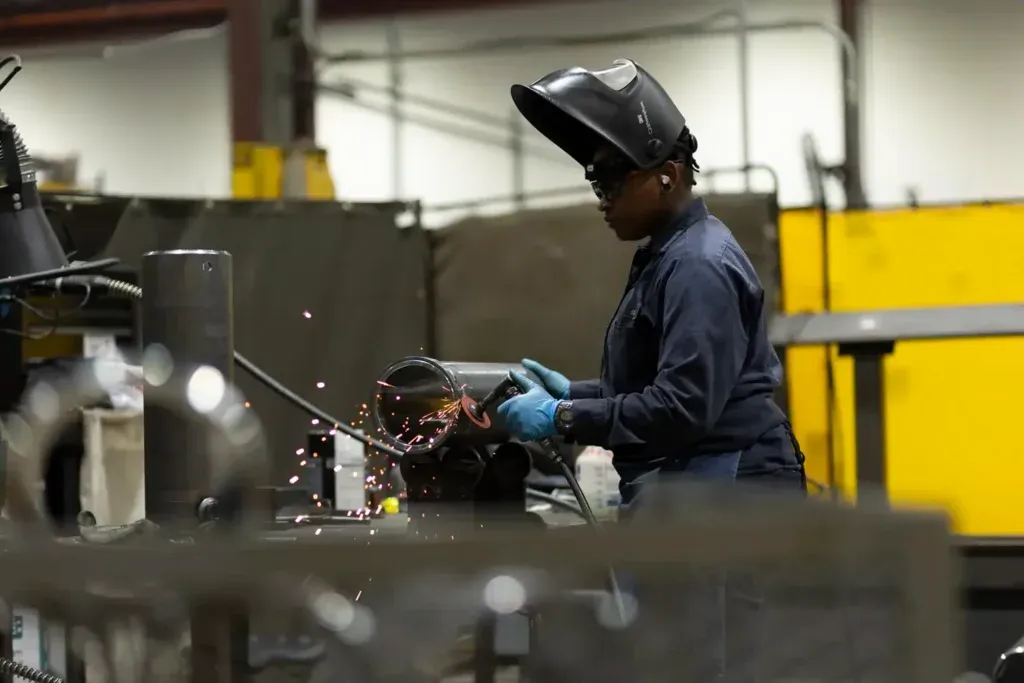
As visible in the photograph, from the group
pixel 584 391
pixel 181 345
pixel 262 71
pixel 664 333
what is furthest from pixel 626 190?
pixel 262 71

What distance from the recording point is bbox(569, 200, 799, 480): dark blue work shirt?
4.51 ft

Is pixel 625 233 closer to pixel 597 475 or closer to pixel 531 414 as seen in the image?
pixel 531 414

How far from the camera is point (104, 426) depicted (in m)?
2.80

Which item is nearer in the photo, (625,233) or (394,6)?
(625,233)

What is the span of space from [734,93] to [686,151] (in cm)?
350

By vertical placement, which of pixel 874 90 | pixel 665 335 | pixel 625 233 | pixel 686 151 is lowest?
pixel 665 335

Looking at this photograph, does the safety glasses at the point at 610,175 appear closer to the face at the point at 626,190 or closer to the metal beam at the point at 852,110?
the face at the point at 626,190

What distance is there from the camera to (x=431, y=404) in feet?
5.19

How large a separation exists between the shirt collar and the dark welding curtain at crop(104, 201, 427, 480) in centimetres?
209

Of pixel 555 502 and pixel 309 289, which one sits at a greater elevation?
pixel 309 289

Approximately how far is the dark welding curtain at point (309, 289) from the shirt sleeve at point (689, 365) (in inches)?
86.6

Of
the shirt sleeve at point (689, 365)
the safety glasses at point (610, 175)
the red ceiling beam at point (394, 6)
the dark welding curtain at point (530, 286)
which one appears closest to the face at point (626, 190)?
the safety glasses at point (610, 175)

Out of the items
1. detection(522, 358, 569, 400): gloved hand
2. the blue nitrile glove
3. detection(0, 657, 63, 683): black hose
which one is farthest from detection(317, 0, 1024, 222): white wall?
detection(0, 657, 63, 683): black hose

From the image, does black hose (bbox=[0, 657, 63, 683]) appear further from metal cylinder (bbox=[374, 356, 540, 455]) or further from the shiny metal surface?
metal cylinder (bbox=[374, 356, 540, 455])
